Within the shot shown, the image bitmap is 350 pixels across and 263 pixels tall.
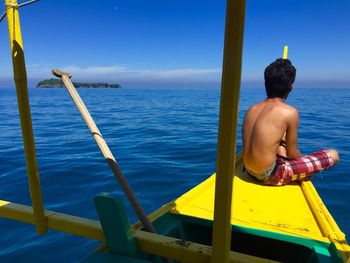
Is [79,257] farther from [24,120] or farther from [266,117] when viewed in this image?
[266,117]

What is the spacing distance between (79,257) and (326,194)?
3.89 m

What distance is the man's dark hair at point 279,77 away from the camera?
319cm

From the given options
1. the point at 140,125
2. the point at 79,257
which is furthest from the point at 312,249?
the point at 140,125

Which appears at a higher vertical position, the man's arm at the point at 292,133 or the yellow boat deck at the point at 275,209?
the man's arm at the point at 292,133

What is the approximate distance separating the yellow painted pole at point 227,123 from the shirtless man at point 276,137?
2040 mm

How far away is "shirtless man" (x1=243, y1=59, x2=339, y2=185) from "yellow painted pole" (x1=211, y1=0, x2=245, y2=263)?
2040 mm

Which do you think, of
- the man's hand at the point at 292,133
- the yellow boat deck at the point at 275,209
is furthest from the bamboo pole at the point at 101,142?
the man's hand at the point at 292,133

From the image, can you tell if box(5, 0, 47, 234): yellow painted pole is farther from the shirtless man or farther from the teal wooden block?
the shirtless man

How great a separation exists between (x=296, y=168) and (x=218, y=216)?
2.35 meters

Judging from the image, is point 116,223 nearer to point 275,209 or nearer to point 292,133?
point 275,209

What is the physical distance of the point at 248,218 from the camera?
8.20 feet

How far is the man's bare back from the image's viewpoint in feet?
10.3

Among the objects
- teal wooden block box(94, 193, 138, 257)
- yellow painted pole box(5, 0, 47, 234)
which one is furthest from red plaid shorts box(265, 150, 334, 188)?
yellow painted pole box(5, 0, 47, 234)

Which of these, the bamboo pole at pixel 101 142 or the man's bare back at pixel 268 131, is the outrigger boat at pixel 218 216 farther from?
the man's bare back at pixel 268 131
